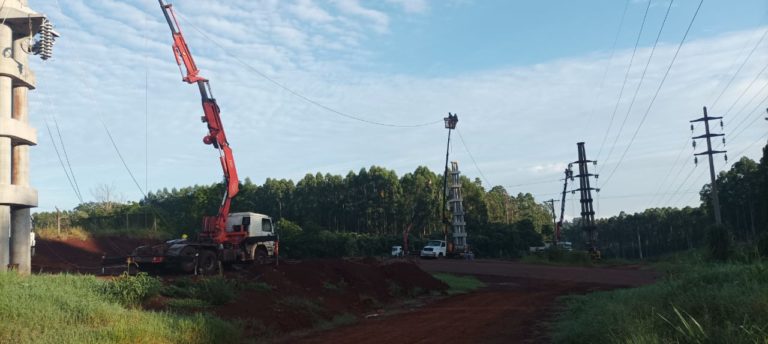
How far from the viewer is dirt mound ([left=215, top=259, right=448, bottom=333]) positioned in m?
16.0

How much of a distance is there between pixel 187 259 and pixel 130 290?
9.81 meters

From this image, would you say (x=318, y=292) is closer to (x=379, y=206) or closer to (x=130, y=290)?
(x=130, y=290)

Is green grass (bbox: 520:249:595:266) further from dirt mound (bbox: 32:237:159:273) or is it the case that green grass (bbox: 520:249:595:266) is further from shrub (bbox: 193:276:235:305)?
shrub (bbox: 193:276:235:305)

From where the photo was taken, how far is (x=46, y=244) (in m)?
40.9

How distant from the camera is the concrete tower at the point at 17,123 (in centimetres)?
2214

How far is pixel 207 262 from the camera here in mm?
26359

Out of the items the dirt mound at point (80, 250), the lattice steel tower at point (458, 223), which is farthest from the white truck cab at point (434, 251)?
the dirt mound at point (80, 250)

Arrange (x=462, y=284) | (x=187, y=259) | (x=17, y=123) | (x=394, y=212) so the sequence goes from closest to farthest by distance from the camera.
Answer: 1. (x=17, y=123)
2. (x=187, y=259)
3. (x=462, y=284)
4. (x=394, y=212)

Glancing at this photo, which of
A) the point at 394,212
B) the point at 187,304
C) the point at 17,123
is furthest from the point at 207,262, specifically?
the point at 394,212

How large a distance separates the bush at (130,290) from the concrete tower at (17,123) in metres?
9.27

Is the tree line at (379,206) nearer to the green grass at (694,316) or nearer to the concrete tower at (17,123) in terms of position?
the concrete tower at (17,123)

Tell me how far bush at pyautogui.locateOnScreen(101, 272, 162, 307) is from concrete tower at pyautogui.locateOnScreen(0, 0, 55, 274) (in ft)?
30.4

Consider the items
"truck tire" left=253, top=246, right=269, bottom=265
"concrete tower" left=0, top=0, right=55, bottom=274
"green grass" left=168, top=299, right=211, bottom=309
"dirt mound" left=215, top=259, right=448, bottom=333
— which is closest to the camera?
"green grass" left=168, top=299, right=211, bottom=309

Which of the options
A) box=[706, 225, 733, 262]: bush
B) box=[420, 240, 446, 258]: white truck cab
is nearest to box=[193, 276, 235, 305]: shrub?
box=[706, 225, 733, 262]: bush
